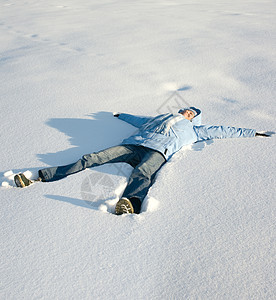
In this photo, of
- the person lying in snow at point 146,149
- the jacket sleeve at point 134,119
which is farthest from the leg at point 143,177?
the jacket sleeve at point 134,119

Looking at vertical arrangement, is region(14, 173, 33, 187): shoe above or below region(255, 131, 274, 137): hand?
above

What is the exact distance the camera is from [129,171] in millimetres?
2252

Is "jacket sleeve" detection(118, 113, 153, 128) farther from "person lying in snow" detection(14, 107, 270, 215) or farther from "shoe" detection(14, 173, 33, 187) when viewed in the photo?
"shoe" detection(14, 173, 33, 187)

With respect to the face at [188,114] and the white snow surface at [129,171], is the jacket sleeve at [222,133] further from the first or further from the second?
the face at [188,114]

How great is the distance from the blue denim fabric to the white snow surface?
0.07 metres

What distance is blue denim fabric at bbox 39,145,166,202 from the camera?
1.99 metres

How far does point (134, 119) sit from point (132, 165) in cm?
60

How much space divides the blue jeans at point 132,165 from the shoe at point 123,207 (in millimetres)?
77

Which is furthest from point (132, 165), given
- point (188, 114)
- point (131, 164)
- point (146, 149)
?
point (188, 114)

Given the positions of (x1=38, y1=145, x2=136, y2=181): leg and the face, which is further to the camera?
the face

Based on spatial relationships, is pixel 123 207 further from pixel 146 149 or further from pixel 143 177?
pixel 146 149

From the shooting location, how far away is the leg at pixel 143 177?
1.89 m

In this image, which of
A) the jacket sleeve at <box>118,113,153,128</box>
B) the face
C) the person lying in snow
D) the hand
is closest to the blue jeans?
the person lying in snow

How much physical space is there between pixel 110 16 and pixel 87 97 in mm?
3608
